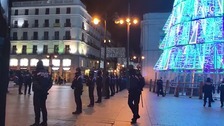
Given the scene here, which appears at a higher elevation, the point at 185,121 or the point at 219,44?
the point at 219,44

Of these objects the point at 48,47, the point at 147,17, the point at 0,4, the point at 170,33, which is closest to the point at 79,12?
the point at 48,47

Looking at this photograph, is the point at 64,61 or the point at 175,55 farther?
the point at 64,61

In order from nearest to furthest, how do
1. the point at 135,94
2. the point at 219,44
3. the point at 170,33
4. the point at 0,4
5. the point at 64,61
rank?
1. the point at 0,4
2. the point at 135,94
3. the point at 219,44
4. the point at 170,33
5. the point at 64,61

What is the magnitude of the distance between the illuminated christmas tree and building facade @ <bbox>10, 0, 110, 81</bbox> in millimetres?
43516

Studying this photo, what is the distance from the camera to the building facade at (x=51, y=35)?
240ft

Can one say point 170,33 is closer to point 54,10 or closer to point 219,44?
point 219,44

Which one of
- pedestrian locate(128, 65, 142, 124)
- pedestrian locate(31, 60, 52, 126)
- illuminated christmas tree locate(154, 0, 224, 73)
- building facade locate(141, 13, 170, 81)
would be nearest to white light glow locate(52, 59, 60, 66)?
building facade locate(141, 13, 170, 81)

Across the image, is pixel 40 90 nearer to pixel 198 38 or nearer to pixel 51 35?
pixel 198 38

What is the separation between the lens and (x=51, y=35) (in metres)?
75.3

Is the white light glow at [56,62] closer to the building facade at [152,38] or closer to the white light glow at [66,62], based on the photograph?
the white light glow at [66,62]

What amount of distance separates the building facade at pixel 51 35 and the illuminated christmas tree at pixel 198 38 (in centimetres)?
4352

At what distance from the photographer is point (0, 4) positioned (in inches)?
102

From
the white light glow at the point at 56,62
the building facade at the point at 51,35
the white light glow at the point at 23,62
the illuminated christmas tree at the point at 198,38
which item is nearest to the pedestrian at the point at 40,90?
the illuminated christmas tree at the point at 198,38

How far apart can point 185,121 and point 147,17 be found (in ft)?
170
